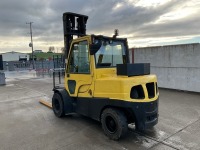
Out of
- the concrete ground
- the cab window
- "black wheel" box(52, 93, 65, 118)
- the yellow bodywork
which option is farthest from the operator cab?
"black wheel" box(52, 93, 65, 118)

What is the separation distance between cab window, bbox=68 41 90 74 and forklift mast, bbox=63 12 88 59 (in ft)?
2.06

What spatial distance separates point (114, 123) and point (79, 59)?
69.0 inches

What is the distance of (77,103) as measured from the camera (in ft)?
16.1

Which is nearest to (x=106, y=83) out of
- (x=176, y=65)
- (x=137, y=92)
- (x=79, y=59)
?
(x=137, y=92)

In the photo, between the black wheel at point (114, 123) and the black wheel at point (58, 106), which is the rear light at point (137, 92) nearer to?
the black wheel at point (114, 123)

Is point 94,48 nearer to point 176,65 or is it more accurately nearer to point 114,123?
point 114,123

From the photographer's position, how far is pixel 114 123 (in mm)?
3945

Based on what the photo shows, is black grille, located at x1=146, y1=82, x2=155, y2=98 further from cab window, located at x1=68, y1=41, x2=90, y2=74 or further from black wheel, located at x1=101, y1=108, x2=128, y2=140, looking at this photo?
cab window, located at x1=68, y1=41, x2=90, y2=74

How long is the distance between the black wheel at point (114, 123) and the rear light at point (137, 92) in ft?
1.43

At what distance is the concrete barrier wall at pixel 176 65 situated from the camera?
8055 millimetres

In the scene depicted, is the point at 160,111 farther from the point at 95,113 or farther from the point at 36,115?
the point at 36,115

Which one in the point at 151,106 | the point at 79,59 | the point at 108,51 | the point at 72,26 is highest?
the point at 72,26

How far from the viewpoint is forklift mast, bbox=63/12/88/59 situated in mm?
5215

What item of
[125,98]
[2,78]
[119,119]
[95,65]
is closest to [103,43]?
[95,65]
